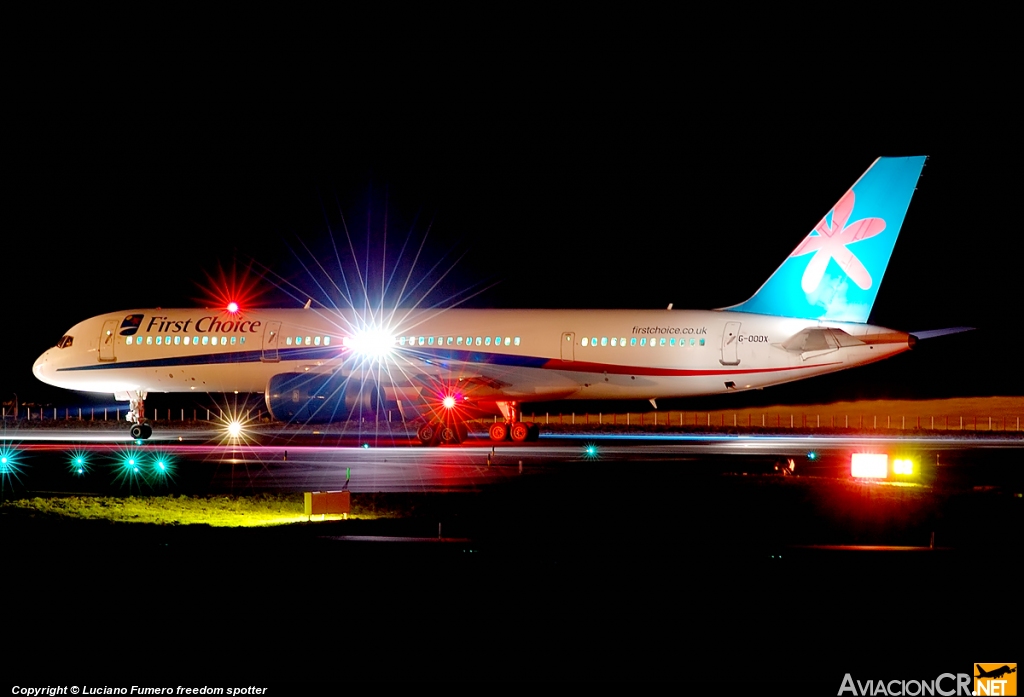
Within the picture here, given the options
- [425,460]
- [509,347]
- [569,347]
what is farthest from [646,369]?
[425,460]

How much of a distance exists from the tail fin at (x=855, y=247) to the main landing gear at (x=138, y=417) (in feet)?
70.7

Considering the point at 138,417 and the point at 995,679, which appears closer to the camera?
the point at 995,679

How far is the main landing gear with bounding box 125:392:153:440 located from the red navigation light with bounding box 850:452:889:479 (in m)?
26.0

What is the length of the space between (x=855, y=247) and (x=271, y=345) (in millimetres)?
19240

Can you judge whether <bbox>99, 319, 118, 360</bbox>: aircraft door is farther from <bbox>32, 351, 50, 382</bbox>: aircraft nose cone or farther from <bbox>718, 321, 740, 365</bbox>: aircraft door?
<bbox>718, 321, 740, 365</bbox>: aircraft door

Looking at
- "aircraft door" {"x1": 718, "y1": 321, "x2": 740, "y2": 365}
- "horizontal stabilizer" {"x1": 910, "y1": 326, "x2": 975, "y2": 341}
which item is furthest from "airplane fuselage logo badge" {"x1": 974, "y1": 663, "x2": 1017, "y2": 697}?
"aircraft door" {"x1": 718, "y1": 321, "x2": 740, "y2": 365}

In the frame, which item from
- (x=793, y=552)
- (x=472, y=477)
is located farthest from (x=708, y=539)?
(x=472, y=477)

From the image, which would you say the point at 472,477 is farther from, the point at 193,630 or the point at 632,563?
the point at 193,630

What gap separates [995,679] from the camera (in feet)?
28.6

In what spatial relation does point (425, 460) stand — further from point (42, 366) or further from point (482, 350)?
point (42, 366)

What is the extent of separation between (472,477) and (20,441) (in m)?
21.3

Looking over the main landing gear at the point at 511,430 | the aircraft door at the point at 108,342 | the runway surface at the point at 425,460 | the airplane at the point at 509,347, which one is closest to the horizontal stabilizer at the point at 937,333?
the airplane at the point at 509,347

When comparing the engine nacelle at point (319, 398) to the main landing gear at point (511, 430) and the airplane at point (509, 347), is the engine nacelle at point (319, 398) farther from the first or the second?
the main landing gear at point (511, 430)

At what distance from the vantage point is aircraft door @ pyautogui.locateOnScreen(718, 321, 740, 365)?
38625 millimetres
